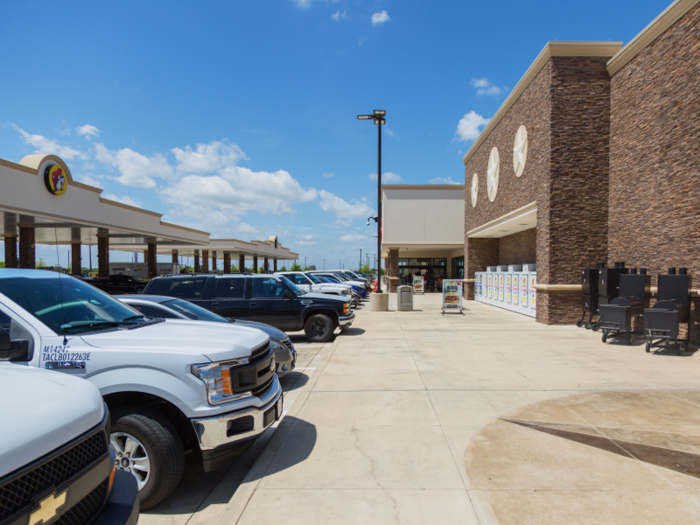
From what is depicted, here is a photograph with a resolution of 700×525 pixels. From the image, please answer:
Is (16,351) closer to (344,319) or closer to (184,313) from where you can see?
(184,313)

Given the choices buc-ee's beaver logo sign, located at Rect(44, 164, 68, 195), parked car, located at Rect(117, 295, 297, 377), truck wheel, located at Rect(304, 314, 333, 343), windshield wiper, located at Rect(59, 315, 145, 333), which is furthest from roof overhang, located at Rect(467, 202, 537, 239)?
buc-ee's beaver logo sign, located at Rect(44, 164, 68, 195)

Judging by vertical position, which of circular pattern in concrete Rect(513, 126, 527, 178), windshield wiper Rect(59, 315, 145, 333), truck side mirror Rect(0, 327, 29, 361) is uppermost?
circular pattern in concrete Rect(513, 126, 527, 178)

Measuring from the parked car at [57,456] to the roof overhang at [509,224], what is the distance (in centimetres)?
1532

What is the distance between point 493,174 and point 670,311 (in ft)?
41.1

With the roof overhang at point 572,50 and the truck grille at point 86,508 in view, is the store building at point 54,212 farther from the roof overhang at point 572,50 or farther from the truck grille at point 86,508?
the roof overhang at point 572,50

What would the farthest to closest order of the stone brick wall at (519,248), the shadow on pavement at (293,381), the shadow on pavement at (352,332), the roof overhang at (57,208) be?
the roof overhang at (57,208) → the stone brick wall at (519,248) → the shadow on pavement at (352,332) → the shadow on pavement at (293,381)

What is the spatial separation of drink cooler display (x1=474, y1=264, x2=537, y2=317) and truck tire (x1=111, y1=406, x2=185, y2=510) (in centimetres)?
1477

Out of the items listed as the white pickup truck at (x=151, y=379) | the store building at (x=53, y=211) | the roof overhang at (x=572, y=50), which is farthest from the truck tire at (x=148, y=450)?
the store building at (x=53, y=211)

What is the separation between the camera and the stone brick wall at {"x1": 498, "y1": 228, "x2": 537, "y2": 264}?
1961 cm

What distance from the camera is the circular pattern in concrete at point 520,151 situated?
647 inches

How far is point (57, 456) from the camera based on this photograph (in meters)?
1.95

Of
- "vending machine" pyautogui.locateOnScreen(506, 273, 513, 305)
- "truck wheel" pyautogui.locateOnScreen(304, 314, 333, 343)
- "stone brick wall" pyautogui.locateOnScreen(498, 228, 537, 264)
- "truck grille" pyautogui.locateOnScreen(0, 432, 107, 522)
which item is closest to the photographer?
"truck grille" pyautogui.locateOnScreen(0, 432, 107, 522)

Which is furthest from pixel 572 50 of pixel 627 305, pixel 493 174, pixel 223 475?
pixel 223 475

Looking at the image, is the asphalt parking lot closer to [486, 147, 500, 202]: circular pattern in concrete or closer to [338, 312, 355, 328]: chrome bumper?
[338, 312, 355, 328]: chrome bumper
